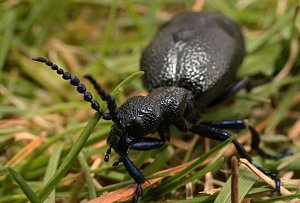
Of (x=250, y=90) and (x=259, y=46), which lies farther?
(x=259, y=46)

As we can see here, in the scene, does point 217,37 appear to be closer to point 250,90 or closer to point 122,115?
point 250,90

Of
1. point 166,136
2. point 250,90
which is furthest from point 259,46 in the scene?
point 166,136

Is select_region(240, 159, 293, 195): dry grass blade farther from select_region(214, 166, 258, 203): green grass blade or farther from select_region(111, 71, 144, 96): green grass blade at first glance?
select_region(111, 71, 144, 96): green grass blade

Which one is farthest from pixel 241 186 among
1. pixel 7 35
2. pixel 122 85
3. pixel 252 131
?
pixel 7 35

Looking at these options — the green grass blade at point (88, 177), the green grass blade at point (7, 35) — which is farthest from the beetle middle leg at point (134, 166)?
the green grass blade at point (7, 35)

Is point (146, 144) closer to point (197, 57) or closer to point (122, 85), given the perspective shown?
point (122, 85)

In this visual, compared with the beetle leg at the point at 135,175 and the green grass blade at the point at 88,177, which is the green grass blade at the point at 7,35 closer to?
the green grass blade at the point at 88,177
